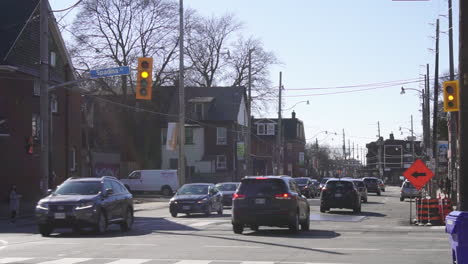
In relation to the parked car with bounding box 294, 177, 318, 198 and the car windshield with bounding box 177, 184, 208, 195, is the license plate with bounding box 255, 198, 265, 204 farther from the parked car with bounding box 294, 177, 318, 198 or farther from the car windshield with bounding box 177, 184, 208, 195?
the parked car with bounding box 294, 177, 318, 198

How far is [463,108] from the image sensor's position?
15.3 meters

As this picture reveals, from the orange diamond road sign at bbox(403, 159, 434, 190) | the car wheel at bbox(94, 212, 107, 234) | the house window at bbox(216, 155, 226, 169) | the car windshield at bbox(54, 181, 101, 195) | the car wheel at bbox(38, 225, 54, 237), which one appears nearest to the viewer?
the car wheel at bbox(38, 225, 54, 237)

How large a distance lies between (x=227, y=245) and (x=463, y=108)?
6.44 m

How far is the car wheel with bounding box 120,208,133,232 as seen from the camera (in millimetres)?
22828

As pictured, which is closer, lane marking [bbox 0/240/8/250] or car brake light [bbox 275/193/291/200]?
lane marking [bbox 0/240/8/250]

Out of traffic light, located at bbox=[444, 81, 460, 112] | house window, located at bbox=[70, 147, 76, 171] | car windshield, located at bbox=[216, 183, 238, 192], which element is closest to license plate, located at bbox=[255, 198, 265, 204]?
traffic light, located at bbox=[444, 81, 460, 112]

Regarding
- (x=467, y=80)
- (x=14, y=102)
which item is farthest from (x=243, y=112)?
(x=467, y=80)

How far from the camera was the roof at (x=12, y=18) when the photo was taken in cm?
3831

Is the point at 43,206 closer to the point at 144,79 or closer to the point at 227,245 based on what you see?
the point at 144,79

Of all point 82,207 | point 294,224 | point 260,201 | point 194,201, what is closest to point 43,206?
point 82,207

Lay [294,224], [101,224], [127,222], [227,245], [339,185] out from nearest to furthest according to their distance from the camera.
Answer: [227,245] → [294,224] → [101,224] → [127,222] → [339,185]

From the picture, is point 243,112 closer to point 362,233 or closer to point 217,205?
point 217,205

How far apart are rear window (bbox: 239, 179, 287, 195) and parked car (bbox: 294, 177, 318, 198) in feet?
103

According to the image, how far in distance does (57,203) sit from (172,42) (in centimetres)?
4222
